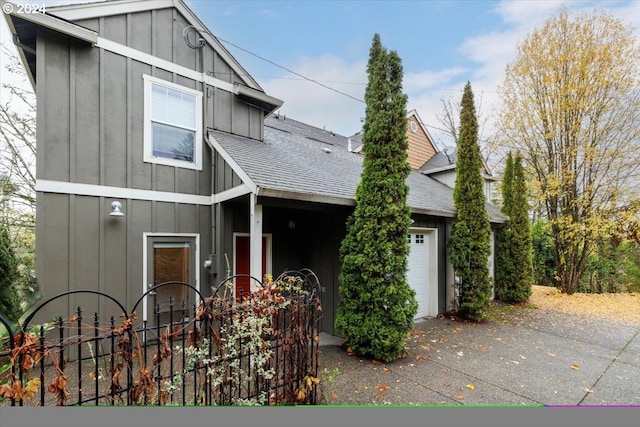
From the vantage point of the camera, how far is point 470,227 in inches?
277

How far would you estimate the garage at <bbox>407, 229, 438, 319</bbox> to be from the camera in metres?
7.12

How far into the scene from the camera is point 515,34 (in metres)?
9.88

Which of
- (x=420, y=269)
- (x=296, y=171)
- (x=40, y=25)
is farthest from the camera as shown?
(x=420, y=269)

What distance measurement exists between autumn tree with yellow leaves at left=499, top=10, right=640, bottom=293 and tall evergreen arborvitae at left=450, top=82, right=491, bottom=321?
185 inches

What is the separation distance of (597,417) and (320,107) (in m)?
13.4

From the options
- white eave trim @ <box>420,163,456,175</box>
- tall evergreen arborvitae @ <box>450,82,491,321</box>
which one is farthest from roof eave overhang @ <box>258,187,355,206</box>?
white eave trim @ <box>420,163,456,175</box>

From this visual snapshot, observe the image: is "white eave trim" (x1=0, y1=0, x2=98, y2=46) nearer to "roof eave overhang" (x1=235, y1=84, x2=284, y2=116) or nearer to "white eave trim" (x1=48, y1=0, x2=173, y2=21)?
"white eave trim" (x1=48, y1=0, x2=173, y2=21)

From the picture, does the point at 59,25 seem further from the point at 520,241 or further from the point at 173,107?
the point at 520,241

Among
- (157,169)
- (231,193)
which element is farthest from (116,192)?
(231,193)

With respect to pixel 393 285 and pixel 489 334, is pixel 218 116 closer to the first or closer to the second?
pixel 393 285

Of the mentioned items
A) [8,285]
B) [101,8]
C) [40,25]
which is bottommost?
[8,285]

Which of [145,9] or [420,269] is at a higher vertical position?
[145,9]

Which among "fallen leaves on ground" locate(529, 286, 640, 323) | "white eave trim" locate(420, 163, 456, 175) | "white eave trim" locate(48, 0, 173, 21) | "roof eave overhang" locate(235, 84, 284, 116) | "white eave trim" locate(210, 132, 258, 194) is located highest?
"white eave trim" locate(48, 0, 173, 21)

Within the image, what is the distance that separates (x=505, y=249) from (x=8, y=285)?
11.3 m
